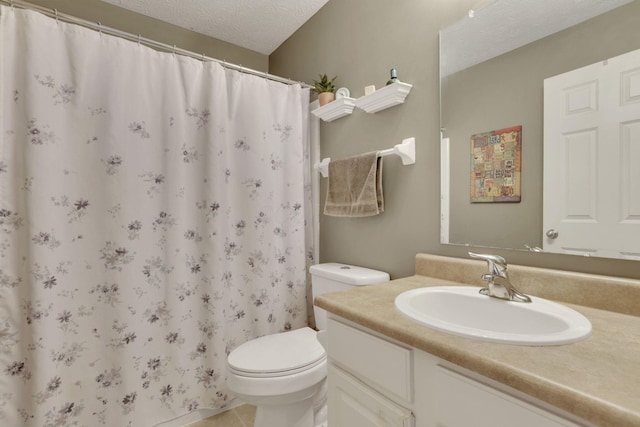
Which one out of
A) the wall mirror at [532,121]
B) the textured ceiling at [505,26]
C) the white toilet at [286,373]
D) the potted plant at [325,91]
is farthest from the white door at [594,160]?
the potted plant at [325,91]

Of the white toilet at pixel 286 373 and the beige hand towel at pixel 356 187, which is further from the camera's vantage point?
the beige hand towel at pixel 356 187

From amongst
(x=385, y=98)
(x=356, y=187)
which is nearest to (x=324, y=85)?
(x=385, y=98)

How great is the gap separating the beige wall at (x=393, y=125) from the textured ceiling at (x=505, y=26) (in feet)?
0.23

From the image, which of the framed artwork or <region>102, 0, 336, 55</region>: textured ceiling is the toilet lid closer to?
the framed artwork

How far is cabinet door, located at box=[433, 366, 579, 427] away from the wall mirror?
24.2 inches

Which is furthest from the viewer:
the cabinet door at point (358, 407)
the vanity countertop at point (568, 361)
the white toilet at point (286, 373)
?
the white toilet at point (286, 373)

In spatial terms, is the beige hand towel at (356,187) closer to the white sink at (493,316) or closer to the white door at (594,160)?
the white sink at (493,316)

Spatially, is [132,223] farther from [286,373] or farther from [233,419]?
[233,419]

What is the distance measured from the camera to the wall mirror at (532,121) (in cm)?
84

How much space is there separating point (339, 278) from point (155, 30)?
2011 millimetres

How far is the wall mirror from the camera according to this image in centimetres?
84

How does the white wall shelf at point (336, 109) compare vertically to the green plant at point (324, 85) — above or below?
below

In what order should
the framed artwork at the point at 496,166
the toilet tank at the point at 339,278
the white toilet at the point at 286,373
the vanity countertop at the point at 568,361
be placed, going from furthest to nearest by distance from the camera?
the toilet tank at the point at 339,278, the white toilet at the point at 286,373, the framed artwork at the point at 496,166, the vanity countertop at the point at 568,361

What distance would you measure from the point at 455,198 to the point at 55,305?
173cm
